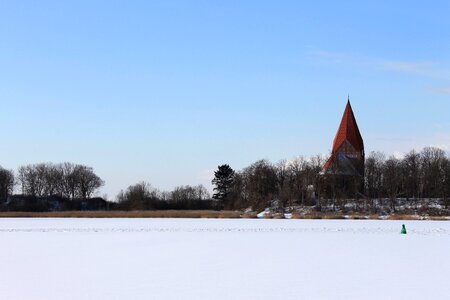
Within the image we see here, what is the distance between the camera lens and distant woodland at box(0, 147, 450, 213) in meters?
62.3

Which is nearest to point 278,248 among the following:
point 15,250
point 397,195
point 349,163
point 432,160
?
point 15,250

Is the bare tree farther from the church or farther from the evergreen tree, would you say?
the church

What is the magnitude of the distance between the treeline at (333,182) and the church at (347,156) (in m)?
0.68

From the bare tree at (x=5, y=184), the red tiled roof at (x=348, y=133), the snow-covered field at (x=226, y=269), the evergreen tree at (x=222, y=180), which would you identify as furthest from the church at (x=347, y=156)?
the snow-covered field at (x=226, y=269)

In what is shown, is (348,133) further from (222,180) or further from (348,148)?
(222,180)

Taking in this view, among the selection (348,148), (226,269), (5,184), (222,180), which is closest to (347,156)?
(348,148)

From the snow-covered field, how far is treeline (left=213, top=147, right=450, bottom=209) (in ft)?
132

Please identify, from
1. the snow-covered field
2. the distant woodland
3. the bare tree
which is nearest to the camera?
the snow-covered field

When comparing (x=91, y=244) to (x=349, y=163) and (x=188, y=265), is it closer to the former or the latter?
(x=188, y=265)

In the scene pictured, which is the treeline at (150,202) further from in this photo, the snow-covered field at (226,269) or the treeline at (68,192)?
the snow-covered field at (226,269)

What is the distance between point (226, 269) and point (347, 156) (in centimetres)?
6249

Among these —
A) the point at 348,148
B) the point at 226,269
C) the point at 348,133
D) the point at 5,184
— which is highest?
the point at 348,133

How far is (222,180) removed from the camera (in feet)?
302

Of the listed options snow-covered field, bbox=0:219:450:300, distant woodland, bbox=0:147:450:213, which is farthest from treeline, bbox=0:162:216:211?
snow-covered field, bbox=0:219:450:300
